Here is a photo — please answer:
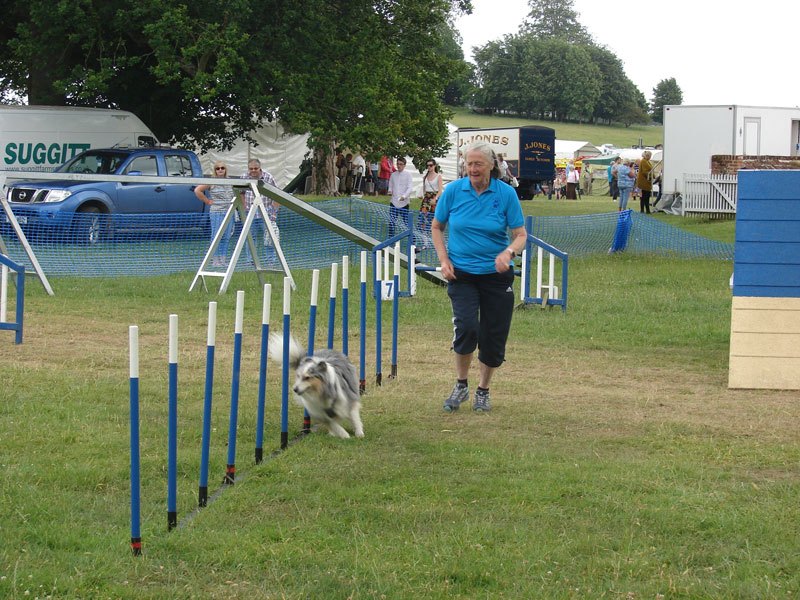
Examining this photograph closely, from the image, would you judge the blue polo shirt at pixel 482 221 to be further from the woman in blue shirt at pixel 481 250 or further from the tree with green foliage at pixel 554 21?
the tree with green foliage at pixel 554 21

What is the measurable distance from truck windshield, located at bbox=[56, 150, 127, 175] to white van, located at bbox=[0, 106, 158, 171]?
1.12 metres

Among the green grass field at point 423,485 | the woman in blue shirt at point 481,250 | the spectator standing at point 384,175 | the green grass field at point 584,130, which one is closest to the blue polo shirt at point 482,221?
the woman in blue shirt at point 481,250

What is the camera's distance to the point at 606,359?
1038cm

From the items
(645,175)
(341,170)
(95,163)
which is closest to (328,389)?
(95,163)

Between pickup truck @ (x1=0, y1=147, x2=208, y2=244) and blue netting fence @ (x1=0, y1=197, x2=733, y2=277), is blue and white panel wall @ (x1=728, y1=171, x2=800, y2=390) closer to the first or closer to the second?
blue netting fence @ (x1=0, y1=197, x2=733, y2=277)

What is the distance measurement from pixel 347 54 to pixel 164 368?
15.6 m

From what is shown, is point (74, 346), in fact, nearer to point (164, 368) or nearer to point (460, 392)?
point (164, 368)

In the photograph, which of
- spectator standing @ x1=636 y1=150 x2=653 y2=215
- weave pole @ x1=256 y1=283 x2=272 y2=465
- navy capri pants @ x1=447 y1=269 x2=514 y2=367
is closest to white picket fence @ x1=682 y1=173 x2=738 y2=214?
spectator standing @ x1=636 y1=150 x2=653 y2=215

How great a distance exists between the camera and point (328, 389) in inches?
270

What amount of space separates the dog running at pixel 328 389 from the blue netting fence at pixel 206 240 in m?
8.61

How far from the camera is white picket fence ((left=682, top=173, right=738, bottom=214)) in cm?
2641

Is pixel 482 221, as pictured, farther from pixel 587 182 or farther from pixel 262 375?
pixel 587 182

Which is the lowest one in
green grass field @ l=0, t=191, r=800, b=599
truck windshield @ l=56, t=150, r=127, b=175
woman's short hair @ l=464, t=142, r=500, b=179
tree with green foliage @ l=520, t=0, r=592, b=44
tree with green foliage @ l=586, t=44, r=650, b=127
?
green grass field @ l=0, t=191, r=800, b=599

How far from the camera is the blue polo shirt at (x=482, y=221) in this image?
7.55 m
